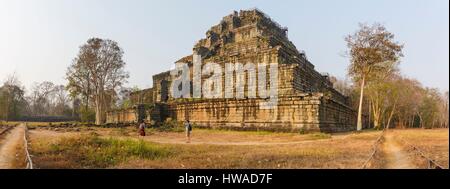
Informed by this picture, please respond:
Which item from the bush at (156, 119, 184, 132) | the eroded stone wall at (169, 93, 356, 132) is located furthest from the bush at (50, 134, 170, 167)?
the bush at (156, 119, 184, 132)

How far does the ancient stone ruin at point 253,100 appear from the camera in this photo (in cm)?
2075

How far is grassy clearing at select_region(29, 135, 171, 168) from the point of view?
865 cm

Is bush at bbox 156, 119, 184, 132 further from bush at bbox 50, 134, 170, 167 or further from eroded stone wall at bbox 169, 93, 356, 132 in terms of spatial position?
bush at bbox 50, 134, 170, 167

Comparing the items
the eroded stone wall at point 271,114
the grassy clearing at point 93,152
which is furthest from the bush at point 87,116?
the grassy clearing at point 93,152

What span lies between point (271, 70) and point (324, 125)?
20.7 ft

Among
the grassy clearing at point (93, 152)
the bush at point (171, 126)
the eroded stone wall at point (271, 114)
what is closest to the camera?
the grassy clearing at point (93, 152)

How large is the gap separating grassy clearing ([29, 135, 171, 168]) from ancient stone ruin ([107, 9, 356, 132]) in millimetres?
12125

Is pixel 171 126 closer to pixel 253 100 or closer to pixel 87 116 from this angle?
pixel 253 100

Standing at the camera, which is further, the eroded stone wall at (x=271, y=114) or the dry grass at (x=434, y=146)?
the eroded stone wall at (x=271, y=114)

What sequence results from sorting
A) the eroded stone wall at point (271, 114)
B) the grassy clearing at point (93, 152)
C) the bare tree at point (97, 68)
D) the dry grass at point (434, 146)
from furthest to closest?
the bare tree at point (97, 68)
the eroded stone wall at point (271, 114)
the dry grass at point (434, 146)
the grassy clearing at point (93, 152)

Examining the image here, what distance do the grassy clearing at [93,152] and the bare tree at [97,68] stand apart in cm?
2619

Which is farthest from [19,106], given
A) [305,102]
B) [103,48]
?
[305,102]

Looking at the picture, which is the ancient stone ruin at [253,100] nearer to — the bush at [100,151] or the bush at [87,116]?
the bush at [87,116]

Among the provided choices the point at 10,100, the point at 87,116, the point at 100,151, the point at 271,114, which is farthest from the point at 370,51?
the point at 10,100
